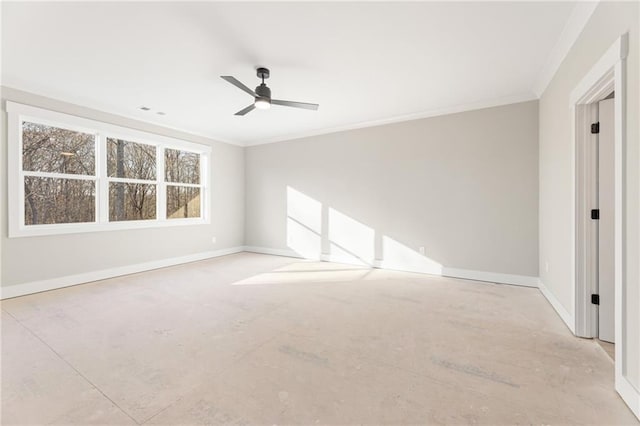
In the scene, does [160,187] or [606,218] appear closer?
[606,218]

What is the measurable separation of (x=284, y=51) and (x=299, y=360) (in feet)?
9.48

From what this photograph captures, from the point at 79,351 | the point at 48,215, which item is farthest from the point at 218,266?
the point at 79,351

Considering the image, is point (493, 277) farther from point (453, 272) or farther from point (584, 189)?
point (584, 189)

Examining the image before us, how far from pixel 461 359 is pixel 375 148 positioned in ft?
12.7

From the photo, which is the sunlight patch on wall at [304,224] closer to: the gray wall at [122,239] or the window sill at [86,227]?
the gray wall at [122,239]

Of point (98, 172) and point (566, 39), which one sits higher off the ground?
point (566, 39)

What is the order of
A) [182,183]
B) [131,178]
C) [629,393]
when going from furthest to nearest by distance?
[182,183] < [131,178] < [629,393]

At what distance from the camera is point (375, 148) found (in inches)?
205

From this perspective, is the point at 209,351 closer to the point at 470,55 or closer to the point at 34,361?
the point at 34,361

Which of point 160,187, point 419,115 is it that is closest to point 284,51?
point 419,115

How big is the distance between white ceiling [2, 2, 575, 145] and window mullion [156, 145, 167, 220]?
101 centimetres

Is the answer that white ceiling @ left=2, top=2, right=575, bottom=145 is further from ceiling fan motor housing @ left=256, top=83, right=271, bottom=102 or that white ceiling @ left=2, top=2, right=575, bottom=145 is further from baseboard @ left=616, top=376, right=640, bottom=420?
baseboard @ left=616, top=376, right=640, bottom=420

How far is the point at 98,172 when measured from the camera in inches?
175

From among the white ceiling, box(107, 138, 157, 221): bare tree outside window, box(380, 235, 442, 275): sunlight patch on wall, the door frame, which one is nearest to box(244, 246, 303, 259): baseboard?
box(380, 235, 442, 275): sunlight patch on wall
